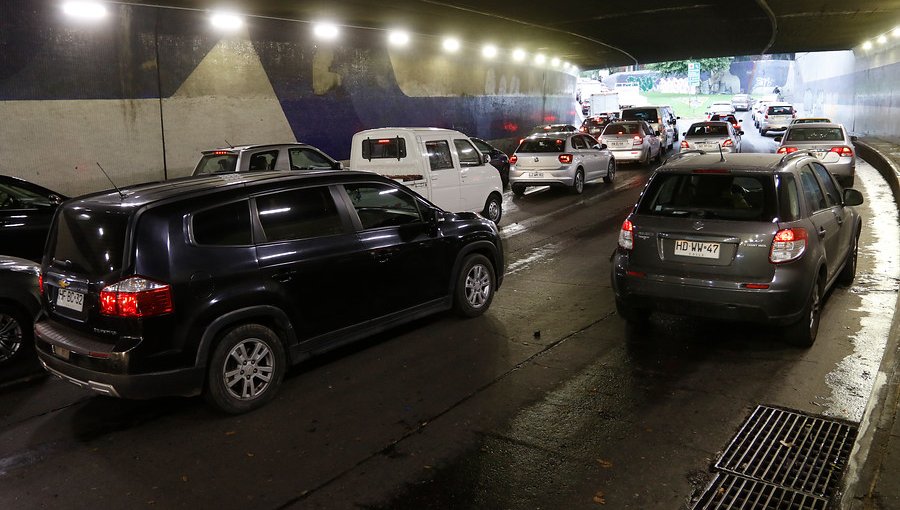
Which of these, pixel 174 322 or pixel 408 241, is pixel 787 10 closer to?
pixel 408 241

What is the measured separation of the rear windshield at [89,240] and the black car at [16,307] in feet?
4.99

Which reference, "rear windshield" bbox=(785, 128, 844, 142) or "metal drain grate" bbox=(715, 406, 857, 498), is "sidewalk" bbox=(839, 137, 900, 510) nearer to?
"metal drain grate" bbox=(715, 406, 857, 498)

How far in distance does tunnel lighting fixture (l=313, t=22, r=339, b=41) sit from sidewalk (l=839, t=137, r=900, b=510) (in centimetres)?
1663

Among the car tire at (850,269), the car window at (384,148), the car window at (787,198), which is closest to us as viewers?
the car window at (787,198)

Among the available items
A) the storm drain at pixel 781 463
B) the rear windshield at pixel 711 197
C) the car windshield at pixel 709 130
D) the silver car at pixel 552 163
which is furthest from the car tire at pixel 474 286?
the car windshield at pixel 709 130

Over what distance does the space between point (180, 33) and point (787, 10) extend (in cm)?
1712

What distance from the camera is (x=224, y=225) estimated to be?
17.0 ft

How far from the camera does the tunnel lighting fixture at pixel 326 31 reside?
62.0 feet

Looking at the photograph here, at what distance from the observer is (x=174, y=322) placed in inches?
186

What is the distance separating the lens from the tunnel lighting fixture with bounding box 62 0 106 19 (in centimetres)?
1329

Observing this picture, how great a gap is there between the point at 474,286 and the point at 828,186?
4.01m

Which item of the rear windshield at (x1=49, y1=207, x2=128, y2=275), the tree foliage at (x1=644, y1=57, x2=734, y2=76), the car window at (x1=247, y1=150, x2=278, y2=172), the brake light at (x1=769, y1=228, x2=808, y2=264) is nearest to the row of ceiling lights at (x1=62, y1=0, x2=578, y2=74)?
the car window at (x1=247, y1=150, x2=278, y2=172)

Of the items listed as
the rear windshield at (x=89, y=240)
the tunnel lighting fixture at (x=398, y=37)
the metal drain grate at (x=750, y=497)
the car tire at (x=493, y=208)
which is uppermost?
the tunnel lighting fixture at (x=398, y=37)

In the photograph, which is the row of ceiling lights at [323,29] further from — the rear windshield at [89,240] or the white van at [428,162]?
the rear windshield at [89,240]
